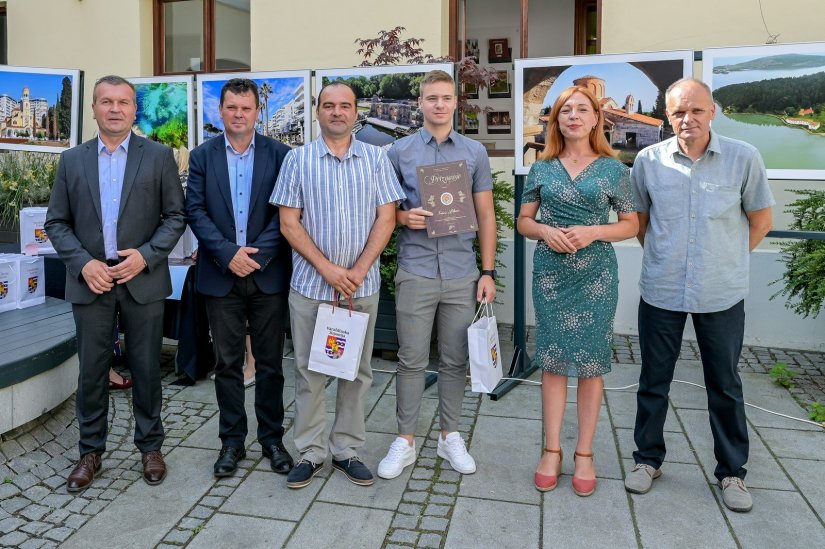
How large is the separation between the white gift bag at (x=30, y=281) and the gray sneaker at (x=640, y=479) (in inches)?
163

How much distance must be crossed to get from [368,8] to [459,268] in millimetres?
4471

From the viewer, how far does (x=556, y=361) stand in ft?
11.7

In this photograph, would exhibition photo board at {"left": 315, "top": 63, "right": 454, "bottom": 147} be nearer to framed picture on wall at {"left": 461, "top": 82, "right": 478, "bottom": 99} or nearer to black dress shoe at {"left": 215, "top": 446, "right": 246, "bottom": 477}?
black dress shoe at {"left": 215, "top": 446, "right": 246, "bottom": 477}

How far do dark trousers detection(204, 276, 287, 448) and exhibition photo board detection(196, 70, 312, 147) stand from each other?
2248 mm

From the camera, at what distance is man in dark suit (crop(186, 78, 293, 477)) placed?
3.60 m

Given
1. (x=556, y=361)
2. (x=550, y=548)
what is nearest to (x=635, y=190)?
(x=556, y=361)

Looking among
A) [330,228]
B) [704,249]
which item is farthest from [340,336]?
[704,249]

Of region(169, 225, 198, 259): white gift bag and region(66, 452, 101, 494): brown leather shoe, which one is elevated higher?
region(169, 225, 198, 259): white gift bag

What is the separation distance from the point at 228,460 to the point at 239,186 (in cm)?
141

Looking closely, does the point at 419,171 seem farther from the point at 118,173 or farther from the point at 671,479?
the point at 671,479

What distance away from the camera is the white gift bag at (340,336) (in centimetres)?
350

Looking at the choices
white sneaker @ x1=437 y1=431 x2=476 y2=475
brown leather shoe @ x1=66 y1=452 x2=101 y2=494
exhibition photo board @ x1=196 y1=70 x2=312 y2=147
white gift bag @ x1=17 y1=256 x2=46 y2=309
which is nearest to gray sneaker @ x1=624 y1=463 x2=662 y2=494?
white sneaker @ x1=437 y1=431 x2=476 y2=475

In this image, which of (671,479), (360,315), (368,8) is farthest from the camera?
(368,8)

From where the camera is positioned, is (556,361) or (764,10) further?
(764,10)
